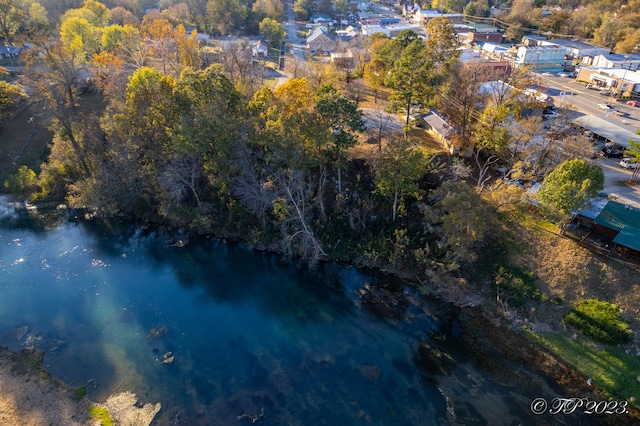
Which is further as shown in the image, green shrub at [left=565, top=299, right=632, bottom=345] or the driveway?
the driveway

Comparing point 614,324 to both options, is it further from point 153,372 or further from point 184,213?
point 184,213

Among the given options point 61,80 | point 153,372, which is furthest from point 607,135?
point 61,80

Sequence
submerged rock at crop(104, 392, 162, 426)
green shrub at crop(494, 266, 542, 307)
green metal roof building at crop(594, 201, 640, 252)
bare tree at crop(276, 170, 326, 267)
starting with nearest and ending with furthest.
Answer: submerged rock at crop(104, 392, 162, 426), green metal roof building at crop(594, 201, 640, 252), green shrub at crop(494, 266, 542, 307), bare tree at crop(276, 170, 326, 267)

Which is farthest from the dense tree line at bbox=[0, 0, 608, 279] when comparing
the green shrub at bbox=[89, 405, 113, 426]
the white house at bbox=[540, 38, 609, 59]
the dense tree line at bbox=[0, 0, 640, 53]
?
the white house at bbox=[540, 38, 609, 59]

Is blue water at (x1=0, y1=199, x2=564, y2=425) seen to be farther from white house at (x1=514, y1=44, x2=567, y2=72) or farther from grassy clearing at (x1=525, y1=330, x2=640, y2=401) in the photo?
white house at (x1=514, y1=44, x2=567, y2=72)

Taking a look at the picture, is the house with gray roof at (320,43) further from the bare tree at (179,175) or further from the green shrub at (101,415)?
the green shrub at (101,415)

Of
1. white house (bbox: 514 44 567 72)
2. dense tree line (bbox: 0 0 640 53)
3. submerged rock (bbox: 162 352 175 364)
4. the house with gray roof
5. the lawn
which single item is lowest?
submerged rock (bbox: 162 352 175 364)

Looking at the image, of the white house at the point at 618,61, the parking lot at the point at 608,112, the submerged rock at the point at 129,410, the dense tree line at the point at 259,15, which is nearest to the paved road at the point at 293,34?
the dense tree line at the point at 259,15
